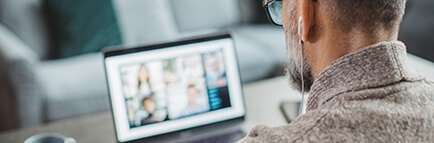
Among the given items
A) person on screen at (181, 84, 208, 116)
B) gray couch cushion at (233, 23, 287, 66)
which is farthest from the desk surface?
gray couch cushion at (233, 23, 287, 66)

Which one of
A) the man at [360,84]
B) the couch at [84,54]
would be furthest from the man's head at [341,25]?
the couch at [84,54]

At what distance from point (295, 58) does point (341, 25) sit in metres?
0.15

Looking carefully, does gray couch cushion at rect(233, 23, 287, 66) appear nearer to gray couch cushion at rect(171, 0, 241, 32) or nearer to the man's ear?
Answer: gray couch cushion at rect(171, 0, 241, 32)

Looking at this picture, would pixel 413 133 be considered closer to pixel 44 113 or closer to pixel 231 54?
pixel 231 54

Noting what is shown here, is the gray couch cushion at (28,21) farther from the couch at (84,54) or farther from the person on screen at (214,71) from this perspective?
the person on screen at (214,71)

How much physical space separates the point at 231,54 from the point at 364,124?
0.53 m

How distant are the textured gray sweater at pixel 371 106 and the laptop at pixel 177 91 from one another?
431 millimetres

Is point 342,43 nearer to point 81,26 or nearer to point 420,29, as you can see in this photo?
point 81,26

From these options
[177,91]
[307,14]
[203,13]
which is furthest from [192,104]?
[203,13]

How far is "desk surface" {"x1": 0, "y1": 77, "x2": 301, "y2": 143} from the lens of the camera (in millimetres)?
952

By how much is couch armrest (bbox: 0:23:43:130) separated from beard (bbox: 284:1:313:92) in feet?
4.33

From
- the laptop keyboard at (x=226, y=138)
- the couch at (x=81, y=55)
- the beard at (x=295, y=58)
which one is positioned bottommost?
the laptop keyboard at (x=226, y=138)

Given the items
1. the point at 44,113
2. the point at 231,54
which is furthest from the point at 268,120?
the point at 44,113

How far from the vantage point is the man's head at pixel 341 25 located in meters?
0.49
